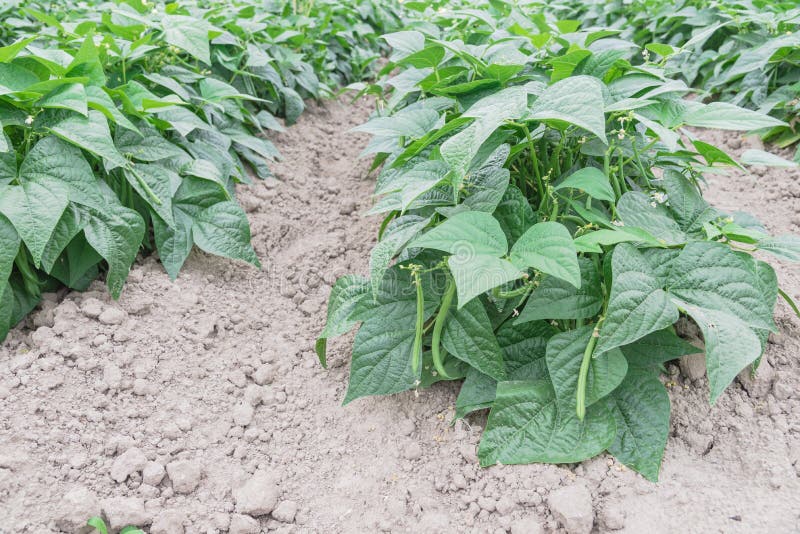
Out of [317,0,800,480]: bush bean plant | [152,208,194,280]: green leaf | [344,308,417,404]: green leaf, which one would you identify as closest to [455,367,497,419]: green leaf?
[317,0,800,480]: bush bean plant

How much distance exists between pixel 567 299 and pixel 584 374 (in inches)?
7.2

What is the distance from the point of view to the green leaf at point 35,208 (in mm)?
1648

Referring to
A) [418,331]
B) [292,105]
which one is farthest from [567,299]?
[292,105]

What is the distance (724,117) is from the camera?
5.41ft

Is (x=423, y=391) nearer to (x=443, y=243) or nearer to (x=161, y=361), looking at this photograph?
(x=443, y=243)

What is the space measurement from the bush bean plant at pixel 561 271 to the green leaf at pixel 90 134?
79 centimetres

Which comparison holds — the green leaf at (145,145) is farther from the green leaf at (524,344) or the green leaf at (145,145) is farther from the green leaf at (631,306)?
the green leaf at (631,306)

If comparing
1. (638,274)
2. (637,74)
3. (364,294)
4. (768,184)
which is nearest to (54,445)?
(364,294)

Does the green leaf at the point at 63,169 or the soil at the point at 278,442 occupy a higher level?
the green leaf at the point at 63,169

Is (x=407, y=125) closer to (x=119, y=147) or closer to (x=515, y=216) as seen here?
(x=515, y=216)

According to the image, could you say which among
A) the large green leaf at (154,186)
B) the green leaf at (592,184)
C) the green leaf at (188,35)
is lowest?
the large green leaf at (154,186)

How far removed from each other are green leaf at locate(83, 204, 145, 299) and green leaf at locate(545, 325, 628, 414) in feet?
4.42

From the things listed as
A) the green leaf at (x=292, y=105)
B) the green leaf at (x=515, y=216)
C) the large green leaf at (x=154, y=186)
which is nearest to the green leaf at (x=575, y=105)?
the green leaf at (x=515, y=216)

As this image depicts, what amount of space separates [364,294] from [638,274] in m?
0.74
